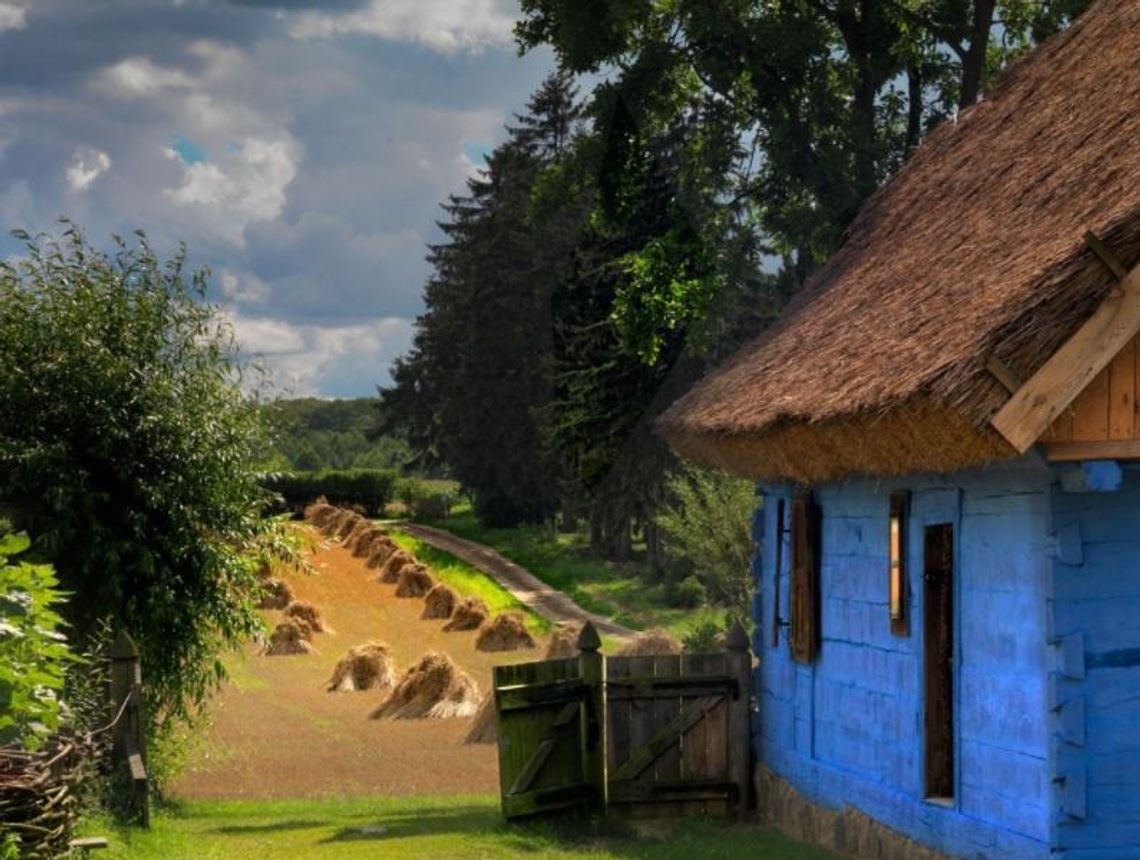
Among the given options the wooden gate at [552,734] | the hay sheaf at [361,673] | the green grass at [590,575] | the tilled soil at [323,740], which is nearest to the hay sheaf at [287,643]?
the tilled soil at [323,740]

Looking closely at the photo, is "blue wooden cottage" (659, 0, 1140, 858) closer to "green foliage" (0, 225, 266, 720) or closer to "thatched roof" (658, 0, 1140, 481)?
"thatched roof" (658, 0, 1140, 481)

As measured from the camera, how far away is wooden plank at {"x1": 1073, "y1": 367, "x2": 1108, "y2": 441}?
9062 mm

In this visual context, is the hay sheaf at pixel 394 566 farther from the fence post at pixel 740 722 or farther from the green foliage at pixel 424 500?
the fence post at pixel 740 722

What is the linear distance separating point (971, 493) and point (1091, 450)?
1360mm

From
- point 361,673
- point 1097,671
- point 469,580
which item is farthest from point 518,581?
point 1097,671

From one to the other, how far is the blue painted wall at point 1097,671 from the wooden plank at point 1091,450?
21cm

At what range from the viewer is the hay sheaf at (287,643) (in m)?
31.9

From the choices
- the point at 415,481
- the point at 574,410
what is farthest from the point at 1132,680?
the point at 415,481

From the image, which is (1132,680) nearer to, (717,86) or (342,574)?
(717,86)

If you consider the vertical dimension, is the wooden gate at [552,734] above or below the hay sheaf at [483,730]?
above

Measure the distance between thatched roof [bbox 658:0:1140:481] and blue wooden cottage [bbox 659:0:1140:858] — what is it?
0.03 m

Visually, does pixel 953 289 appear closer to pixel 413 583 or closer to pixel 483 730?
pixel 483 730

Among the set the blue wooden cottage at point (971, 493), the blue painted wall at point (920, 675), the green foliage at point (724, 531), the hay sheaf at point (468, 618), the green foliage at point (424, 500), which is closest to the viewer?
the blue wooden cottage at point (971, 493)

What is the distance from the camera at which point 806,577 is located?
44.0 ft
